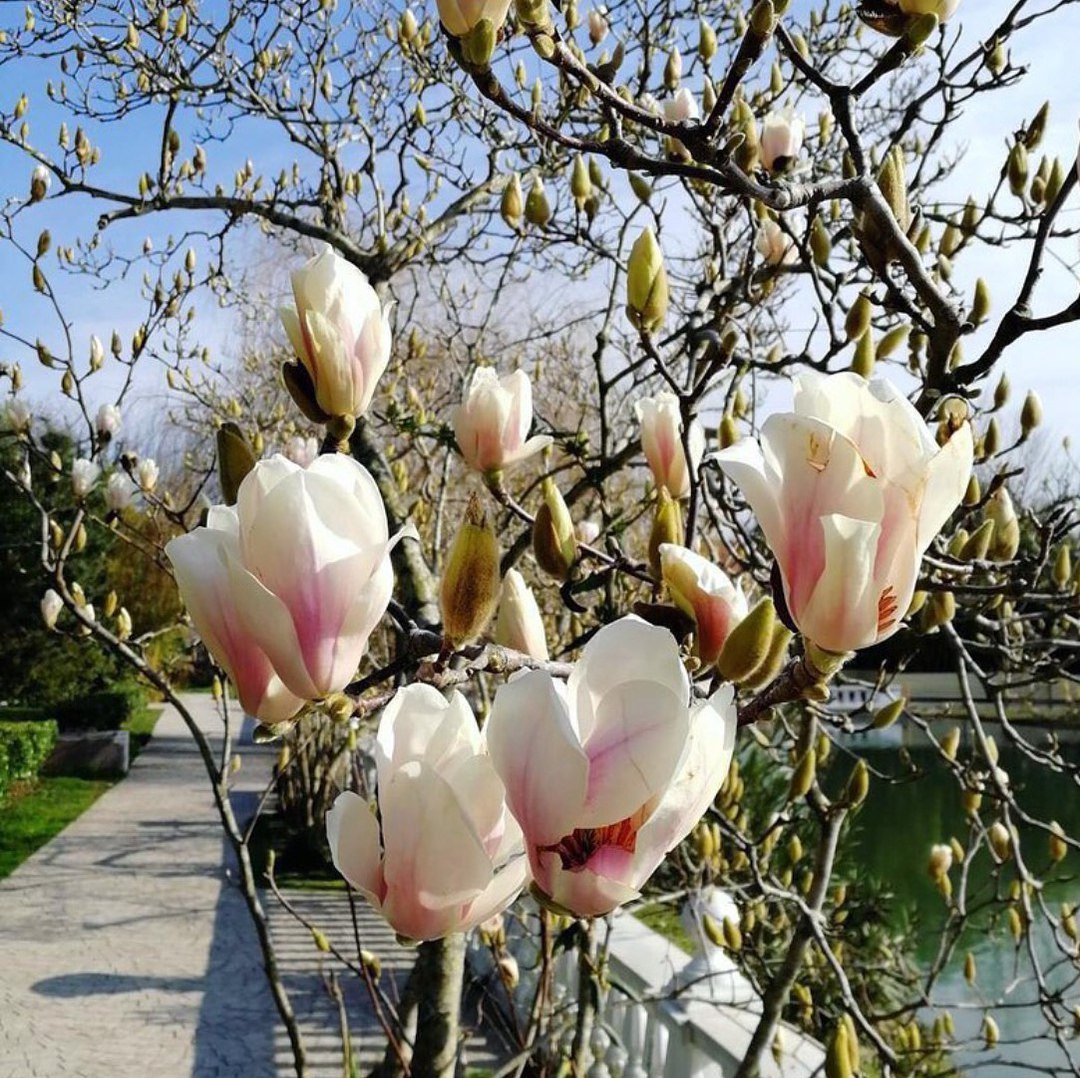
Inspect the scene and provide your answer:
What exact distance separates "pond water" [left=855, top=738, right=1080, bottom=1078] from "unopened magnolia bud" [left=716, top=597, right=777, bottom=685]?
1393 millimetres

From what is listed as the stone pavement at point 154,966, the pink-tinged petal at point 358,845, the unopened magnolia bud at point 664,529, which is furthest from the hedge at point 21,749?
the pink-tinged petal at point 358,845

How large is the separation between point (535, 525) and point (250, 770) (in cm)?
1077

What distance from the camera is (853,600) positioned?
0.51m

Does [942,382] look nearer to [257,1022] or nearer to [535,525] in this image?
[535,525]

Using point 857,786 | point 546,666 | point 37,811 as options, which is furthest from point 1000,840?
point 37,811

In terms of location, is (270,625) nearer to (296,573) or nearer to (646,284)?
(296,573)

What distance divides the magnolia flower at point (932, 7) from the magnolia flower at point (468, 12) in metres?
0.29

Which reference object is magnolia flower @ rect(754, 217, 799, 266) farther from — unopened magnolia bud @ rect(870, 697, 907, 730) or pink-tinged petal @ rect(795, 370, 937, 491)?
pink-tinged petal @ rect(795, 370, 937, 491)

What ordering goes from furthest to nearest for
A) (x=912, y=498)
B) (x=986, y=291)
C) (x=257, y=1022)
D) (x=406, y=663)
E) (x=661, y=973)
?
1. (x=257, y=1022)
2. (x=661, y=973)
3. (x=986, y=291)
4. (x=406, y=663)
5. (x=912, y=498)

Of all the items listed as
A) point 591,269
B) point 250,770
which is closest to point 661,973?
point 591,269

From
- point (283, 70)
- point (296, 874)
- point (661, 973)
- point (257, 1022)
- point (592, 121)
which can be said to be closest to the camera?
point (592, 121)

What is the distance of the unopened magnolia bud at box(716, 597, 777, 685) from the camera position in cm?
Answer: 59

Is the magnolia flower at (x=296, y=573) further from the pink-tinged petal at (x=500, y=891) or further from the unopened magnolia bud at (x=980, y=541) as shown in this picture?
the unopened magnolia bud at (x=980, y=541)

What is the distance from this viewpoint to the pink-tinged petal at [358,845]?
0.54 m
